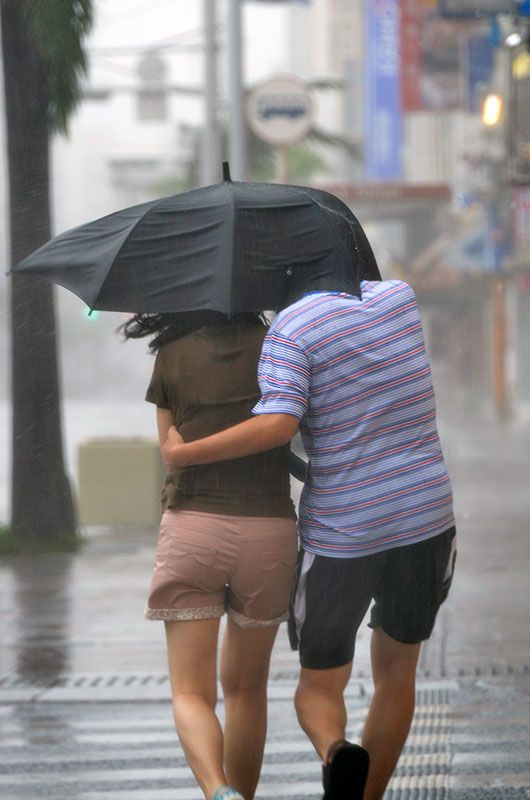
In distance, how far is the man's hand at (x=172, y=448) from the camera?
14.5ft

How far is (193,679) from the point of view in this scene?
4469 millimetres

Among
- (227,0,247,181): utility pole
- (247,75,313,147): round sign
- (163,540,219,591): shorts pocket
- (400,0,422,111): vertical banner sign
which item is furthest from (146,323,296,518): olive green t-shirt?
(400,0,422,111): vertical banner sign

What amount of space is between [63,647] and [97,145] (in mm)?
173864

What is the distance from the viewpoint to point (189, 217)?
470 cm

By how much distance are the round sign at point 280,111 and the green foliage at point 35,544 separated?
7727 mm

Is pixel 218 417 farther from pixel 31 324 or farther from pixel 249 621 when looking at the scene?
pixel 31 324

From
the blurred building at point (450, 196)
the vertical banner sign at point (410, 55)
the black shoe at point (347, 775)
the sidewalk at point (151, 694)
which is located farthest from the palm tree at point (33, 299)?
the vertical banner sign at point (410, 55)

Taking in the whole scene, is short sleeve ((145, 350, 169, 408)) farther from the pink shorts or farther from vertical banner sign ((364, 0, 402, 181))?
vertical banner sign ((364, 0, 402, 181))

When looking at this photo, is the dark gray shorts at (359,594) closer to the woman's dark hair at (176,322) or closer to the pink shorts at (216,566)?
the pink shorts at (216,566)

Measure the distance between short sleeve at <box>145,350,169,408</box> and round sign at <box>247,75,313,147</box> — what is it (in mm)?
14771

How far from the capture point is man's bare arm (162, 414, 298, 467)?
14.2ft

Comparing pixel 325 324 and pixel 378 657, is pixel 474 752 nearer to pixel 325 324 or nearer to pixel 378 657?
pixel 378 657

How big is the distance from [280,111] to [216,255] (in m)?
14.9

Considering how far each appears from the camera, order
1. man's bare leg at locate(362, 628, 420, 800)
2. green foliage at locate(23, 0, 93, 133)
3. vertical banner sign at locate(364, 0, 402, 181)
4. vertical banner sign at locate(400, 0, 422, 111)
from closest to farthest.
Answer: man's bare leg at locate(362, 628, 420, 800) → green foliage at locate(23, 0, 93, 133) → vertical banner sign at locate(400, 0, 422, 111) → vertical banner sign at locate(364, 0, 402, 181)
